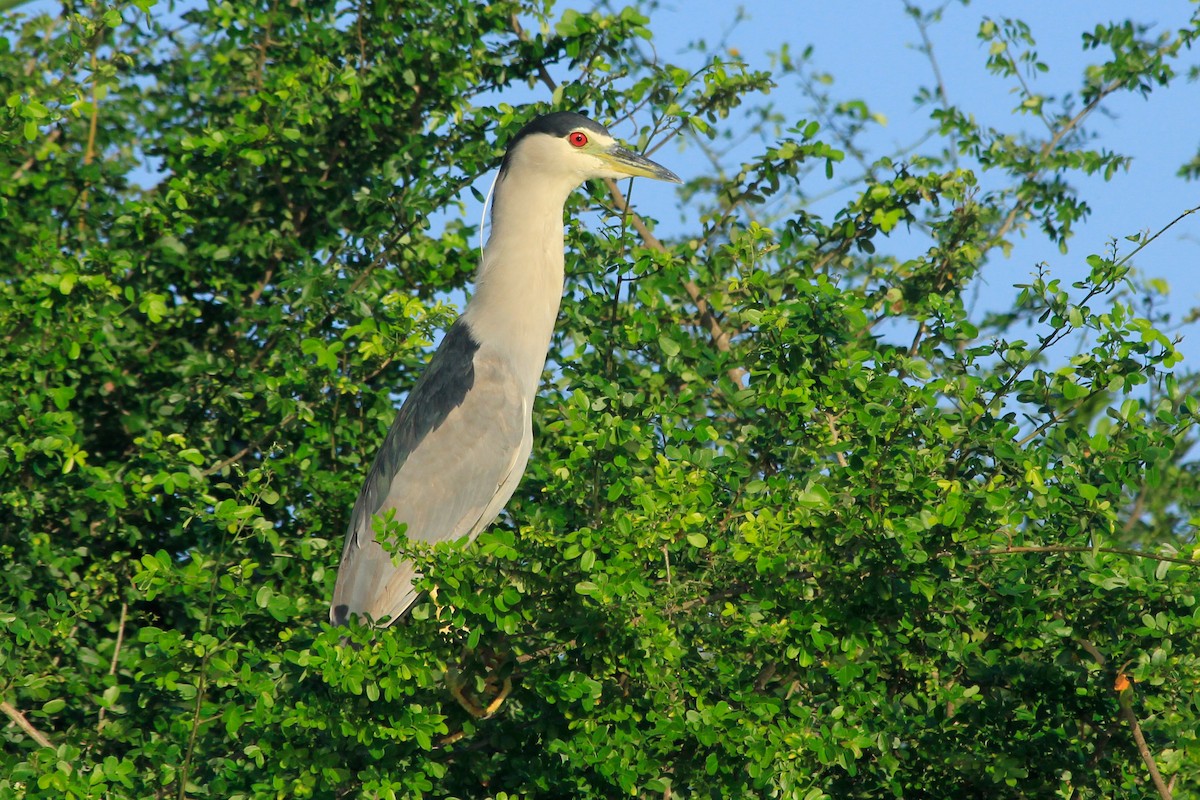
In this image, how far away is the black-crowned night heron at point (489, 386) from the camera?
12.6 feet

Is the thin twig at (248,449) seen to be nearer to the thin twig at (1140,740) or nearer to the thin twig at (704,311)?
the thin twig at (704,311)

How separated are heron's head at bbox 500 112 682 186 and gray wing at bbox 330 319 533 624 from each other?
2.20ft

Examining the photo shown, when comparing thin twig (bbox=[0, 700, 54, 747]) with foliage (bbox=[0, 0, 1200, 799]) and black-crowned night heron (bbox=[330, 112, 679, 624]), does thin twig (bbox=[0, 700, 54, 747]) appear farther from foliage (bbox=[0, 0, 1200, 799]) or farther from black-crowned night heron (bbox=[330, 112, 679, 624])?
black-crowned night heron (bbox=[330, 112, 679, 624])

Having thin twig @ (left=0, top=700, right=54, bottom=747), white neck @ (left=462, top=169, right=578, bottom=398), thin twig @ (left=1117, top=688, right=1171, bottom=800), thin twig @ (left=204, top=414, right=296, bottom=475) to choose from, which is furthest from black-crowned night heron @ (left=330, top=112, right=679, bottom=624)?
thin twig @ (left=1117, top=688, right=1171, bottom=800)

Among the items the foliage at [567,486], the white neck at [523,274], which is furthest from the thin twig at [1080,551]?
the white neck at [523,274]

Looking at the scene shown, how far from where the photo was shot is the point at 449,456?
4047 millimetres

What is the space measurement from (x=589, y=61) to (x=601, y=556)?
1.98 m

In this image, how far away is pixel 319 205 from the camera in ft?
14.4

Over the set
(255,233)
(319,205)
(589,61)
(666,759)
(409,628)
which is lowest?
(666,759)

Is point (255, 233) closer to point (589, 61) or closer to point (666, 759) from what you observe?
→ point (589, 61)

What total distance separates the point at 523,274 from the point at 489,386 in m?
0.42

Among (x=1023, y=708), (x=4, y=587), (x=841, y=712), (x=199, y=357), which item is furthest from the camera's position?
(x=199, y=357)

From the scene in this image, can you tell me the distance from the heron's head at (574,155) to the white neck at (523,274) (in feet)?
0.11

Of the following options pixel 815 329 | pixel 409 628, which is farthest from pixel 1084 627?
pixel 409 628
